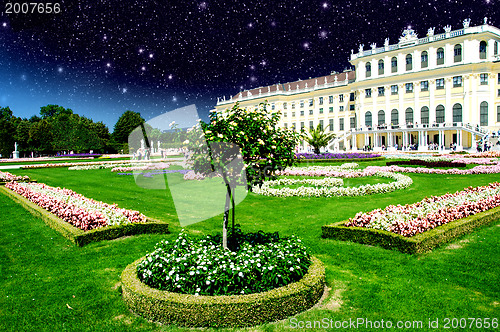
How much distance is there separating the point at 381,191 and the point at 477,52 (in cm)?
4607

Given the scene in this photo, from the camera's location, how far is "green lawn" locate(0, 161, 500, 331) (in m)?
3.79

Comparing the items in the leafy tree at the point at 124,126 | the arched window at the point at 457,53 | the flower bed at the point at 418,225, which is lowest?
the flower bed at the point at 418,225

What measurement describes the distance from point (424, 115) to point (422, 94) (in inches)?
130

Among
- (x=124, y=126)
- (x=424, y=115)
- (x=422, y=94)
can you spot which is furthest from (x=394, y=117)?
(x=124, y=126)

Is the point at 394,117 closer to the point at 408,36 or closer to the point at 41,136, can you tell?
the point at 408,36

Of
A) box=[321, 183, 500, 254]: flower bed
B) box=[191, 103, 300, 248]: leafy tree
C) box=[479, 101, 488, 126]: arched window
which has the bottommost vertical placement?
box=[321, 183, 500, 254]: flower bed

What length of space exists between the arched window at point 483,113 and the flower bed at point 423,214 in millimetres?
45674

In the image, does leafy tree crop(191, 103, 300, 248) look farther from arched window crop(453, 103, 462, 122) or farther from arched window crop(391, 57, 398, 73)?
arched window crop(391, 57, 398, 73)

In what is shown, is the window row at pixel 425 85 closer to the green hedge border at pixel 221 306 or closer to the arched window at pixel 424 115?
the arched window at pixel 424 115

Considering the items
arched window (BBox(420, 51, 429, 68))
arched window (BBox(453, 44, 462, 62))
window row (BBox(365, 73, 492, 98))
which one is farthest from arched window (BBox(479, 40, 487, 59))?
arched window (BBox(420, 51, 429, 68))

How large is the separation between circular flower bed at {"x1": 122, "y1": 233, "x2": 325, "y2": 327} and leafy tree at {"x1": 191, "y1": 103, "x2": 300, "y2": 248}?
0.95 meters

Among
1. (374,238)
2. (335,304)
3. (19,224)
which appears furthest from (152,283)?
(19,224)

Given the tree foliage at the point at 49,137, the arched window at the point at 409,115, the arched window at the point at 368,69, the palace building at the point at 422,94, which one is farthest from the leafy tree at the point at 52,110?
the arched window at the point at 409,115

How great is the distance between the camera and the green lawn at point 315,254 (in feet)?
12.4
